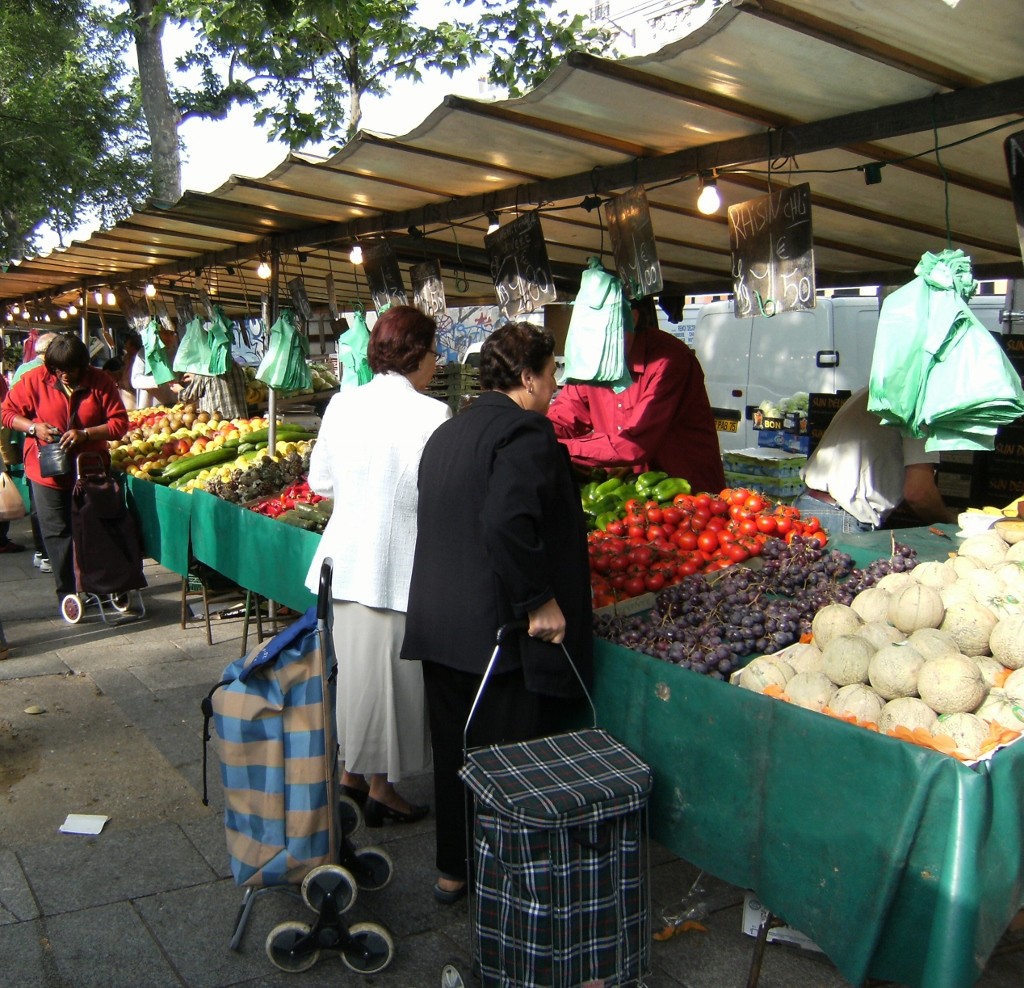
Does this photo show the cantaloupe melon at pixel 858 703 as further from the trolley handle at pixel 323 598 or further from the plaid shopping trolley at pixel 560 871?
the trolley handle at pixel 323 598

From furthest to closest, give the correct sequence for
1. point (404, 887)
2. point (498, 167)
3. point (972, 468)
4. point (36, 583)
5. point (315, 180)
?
1. point (36, 583)
2. point (972, 468)
3. point (315, 180)
4. point (498, 167)
5. point (404, 887)

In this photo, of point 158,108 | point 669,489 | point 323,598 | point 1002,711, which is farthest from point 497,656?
point 158,108

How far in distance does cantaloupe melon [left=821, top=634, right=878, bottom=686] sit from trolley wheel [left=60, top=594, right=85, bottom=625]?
Answer: 5680 millimetres

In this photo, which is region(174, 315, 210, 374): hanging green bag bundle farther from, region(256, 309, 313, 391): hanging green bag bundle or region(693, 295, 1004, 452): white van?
region(693, 295, 1004, 452): white van

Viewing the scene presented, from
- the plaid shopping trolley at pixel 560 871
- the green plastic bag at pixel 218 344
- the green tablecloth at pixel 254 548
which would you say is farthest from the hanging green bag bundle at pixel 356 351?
the plaid shopping trolley at pixel 560 871

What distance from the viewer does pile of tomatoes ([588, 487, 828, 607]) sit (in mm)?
3760

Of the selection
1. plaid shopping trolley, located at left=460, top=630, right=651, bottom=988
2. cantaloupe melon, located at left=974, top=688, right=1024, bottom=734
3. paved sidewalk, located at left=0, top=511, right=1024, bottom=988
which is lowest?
paved sidewalk, located at left=0, top=511, right=1024, bottom=988

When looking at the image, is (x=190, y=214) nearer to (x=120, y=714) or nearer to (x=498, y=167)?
(x=498, y=167)

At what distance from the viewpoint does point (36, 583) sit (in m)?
8.11

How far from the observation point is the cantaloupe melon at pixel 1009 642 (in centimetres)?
269

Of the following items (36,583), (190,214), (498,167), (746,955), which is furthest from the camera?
(36,583)

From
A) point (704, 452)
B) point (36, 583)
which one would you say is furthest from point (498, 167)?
point (36, 583)

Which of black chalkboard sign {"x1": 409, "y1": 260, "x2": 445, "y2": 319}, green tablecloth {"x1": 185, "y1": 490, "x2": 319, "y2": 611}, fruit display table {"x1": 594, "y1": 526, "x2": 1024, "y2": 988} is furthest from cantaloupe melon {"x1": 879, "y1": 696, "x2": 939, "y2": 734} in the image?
black chalkboard sign {"x1": 409, "y1": 260, "x2": 445, "y2": 319}

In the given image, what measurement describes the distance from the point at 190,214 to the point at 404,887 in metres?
5.16
